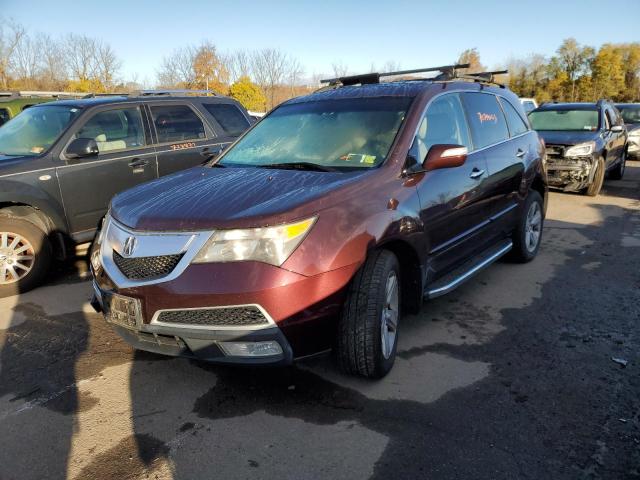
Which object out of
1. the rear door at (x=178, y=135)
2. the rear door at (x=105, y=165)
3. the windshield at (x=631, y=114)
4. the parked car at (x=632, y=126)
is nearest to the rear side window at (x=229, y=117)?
the rear door at (x=178, y=135)

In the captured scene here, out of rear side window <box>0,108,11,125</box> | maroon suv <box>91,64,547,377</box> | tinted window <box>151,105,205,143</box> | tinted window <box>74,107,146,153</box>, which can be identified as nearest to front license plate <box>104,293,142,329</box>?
maroon suv <box>91,64,547,377</box>

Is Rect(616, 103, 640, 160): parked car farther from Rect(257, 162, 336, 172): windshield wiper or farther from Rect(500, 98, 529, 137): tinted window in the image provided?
Rect(257, 162, 336, 172): windshield wiper

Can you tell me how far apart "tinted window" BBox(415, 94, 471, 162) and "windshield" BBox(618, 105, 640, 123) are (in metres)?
15.3

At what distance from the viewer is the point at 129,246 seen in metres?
2.73

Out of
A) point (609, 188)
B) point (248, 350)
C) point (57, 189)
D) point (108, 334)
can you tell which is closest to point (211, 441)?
point (248, 350)

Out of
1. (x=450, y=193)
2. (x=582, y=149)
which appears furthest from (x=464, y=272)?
(x=582, y=149)

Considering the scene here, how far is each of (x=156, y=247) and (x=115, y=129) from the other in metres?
3.59

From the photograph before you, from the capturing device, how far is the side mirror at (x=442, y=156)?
3.24 meters

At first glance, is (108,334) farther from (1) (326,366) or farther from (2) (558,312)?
(2) (558,312)

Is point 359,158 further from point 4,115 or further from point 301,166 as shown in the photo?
point 4,115

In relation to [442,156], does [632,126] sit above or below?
below

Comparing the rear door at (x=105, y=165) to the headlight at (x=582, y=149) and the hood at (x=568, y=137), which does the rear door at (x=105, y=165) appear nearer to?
the hood at (x=568, y=137)

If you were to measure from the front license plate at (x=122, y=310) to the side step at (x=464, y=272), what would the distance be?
1.92 meters

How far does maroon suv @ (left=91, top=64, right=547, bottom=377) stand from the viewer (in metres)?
2.49
